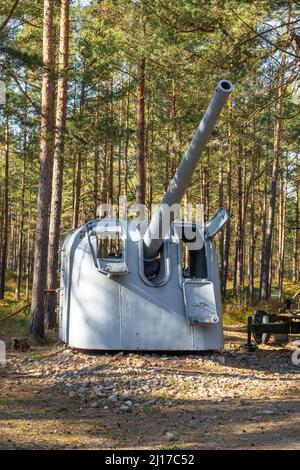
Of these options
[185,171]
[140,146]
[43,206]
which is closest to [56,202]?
[43,206]

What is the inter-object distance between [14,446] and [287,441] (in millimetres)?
2502

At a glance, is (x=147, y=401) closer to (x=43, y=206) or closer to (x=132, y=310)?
(x=132, y=310)

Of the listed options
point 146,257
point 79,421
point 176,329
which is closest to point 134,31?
point 146,257

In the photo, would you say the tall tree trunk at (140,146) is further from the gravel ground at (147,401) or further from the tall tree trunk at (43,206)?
the gravel ground at (147,401)

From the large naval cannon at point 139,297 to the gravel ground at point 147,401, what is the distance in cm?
30

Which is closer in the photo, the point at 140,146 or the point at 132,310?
the point at 132,310

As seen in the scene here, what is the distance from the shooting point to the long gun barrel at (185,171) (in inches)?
289

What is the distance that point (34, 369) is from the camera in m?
9.41

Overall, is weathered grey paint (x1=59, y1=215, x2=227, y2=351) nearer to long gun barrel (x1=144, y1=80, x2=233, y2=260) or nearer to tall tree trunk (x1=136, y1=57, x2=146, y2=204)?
long gun barrel (x1=144, y1=80, x2=233, y2=260)

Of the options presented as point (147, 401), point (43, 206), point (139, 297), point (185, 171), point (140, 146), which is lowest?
point (147, 401)

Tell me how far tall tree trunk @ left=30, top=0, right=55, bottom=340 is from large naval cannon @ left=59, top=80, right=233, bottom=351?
2.06 metres

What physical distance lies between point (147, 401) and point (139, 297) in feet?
7.61

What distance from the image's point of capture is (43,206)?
12.4m
